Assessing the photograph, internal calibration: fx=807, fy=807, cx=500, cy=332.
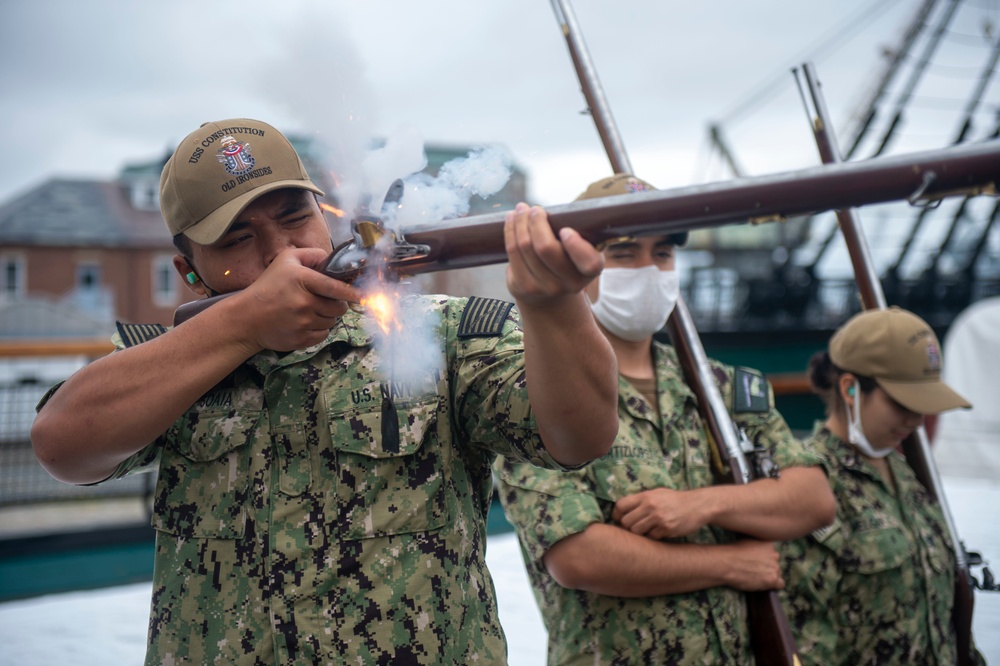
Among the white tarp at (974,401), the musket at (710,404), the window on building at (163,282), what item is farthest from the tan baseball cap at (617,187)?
the window on building at (163,282)

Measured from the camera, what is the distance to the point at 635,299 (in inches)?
113

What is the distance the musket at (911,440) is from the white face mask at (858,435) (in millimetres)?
326

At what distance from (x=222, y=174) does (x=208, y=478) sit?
73cm

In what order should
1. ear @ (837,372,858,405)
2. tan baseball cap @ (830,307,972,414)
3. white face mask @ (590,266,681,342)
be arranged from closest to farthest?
white face mask @ (590,266,681,342) < tan baseball cap @ (830,307,972,414) < ear @ (837,372,858,405)

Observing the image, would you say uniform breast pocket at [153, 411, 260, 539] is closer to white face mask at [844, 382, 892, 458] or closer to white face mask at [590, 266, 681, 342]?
white face mask at [590, 266, 681, 342]

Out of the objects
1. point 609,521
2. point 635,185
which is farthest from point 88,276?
point 609,521

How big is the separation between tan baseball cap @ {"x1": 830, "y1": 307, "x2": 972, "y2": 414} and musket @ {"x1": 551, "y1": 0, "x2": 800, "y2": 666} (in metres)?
0.86

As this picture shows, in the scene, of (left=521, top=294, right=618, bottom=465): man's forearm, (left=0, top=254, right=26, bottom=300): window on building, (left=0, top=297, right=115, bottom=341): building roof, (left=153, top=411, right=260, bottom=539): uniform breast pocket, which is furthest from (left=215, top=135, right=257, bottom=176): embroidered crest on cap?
(left=0, top=254, right=26, bottom=300): window on building

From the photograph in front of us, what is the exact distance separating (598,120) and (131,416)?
7.70ft

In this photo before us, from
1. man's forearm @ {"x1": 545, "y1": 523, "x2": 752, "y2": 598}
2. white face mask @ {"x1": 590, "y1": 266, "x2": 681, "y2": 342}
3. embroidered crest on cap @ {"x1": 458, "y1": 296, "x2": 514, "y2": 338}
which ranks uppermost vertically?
white face mask @ {"x1": 590, "y1": 266, "x2": 681, "y2": 342}

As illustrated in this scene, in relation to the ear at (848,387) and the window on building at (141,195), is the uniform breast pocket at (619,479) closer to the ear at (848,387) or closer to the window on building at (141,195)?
the ear at (848,387)

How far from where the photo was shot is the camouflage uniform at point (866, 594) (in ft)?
10.3

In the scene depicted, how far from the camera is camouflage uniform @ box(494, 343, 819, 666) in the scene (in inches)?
100

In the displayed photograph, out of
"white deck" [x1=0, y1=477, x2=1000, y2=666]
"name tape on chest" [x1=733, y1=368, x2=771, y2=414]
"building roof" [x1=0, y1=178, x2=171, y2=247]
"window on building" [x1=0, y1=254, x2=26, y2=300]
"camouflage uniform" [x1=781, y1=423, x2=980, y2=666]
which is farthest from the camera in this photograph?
"building roof" [x1=0, y1=178, x2=171, y2=247]
